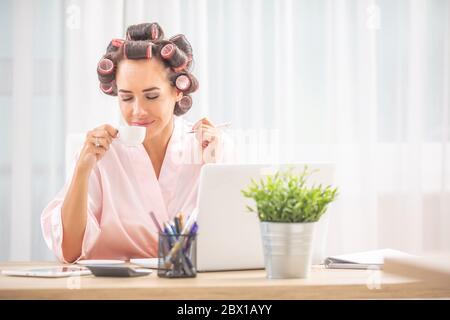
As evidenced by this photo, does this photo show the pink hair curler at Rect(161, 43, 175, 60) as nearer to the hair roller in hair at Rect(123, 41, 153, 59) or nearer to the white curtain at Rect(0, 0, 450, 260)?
the hair roller in hair at Rect(123, 41, 153, 59)

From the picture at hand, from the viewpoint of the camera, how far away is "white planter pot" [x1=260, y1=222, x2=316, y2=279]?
5.66 feet

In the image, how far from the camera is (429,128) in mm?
4266

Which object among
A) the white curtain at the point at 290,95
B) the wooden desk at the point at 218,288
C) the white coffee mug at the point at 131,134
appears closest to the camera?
the wooden desk at the point at 218,288

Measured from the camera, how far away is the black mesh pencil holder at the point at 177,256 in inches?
69.4

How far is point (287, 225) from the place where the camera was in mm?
1717

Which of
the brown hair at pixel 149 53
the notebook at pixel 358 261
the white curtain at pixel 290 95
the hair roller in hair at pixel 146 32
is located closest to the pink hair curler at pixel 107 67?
the brown hair at pixel 149 53

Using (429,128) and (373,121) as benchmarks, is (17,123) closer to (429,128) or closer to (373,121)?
(373,121)

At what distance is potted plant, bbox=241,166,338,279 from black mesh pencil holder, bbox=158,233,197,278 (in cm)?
17

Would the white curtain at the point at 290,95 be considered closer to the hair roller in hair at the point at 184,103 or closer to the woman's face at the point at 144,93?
the hair roller in hair at the point at 184,103

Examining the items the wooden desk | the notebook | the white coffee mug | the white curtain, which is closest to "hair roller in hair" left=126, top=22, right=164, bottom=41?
the white coffee mug

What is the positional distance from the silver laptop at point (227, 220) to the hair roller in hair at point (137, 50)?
0.93m
